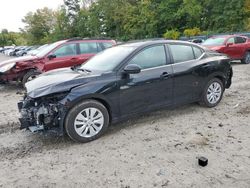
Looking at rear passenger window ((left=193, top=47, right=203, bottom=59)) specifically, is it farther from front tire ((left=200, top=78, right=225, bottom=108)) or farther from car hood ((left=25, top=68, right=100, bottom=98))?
car hood ((left=25, top=68, right=100, bottom=98))

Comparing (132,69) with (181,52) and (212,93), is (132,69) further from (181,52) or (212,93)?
(212,93)

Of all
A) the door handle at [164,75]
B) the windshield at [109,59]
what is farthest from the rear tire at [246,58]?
the windshield at [109,59]

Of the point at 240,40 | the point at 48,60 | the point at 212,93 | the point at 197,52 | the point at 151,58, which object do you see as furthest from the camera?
the point at 240,40

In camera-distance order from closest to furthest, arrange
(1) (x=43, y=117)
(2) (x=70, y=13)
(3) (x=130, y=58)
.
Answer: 1. (1) (x=43, y=117)
2. (3) (x=130, y=58)
3. (2) (x=70, y=13)

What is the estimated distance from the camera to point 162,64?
17.8ft

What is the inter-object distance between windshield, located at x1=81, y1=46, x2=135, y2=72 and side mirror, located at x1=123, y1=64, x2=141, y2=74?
0.27 meters

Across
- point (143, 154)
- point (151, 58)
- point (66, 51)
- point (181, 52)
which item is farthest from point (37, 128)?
point (66, 51)

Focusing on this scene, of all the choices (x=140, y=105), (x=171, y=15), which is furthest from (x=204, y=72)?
(x=171, y=15)

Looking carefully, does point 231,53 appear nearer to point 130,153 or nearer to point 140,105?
point 140,105

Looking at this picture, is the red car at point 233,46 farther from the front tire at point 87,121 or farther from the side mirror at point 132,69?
the front tire at point 87,121

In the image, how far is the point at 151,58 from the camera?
5.36m

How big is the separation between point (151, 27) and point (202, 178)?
44257 mm

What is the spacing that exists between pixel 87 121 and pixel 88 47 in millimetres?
5921

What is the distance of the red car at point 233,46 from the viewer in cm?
1335
